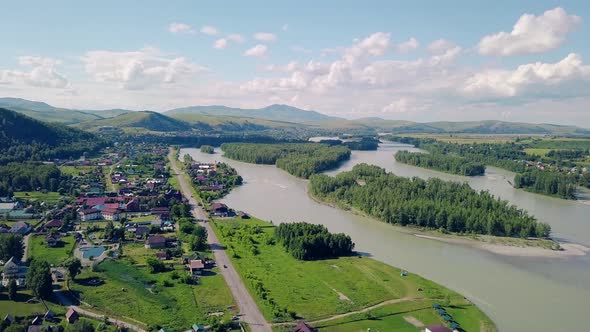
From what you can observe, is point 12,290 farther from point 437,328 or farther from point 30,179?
point 30,179

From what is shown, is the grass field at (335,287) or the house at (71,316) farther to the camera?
the grass field at (335,287)

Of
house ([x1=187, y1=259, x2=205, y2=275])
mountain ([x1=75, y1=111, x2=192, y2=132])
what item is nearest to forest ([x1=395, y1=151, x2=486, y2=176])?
house ([x1=187, y1=259, x2=205, y2=275])

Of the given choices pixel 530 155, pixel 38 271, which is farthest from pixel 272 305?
pixel 530 155

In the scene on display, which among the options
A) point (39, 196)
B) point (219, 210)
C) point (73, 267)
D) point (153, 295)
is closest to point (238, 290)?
point (153, 295)

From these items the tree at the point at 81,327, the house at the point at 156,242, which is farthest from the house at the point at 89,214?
the tree at the point at 81,327

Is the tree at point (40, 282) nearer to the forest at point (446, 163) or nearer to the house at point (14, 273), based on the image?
the house at point (14, 273)

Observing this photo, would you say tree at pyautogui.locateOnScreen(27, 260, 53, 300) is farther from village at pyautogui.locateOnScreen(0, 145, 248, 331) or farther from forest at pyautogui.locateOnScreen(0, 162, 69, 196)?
forest at pyautogui.locateOnScreen(0, 162, 69, 196)

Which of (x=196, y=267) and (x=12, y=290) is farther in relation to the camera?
(x=196, y=267)
